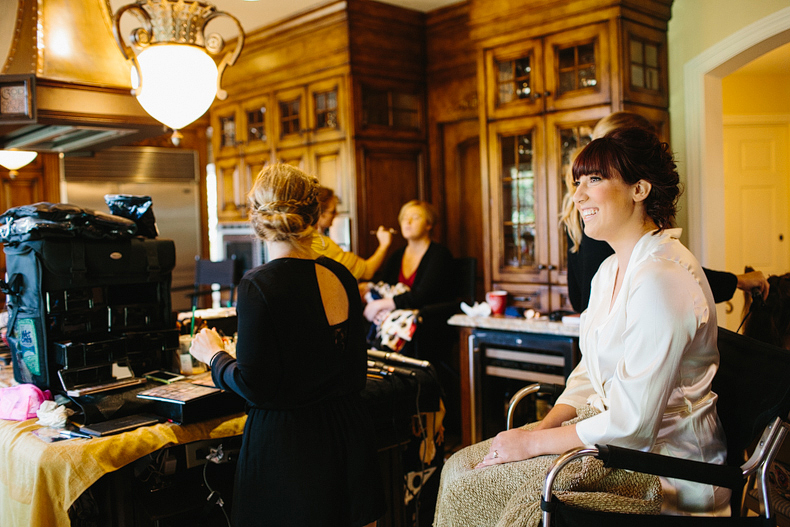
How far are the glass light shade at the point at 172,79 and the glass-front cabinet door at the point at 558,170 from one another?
2187 millimetres

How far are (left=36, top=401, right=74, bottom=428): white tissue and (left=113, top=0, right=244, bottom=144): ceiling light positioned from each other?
3.44ft

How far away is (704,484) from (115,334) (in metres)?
1.89

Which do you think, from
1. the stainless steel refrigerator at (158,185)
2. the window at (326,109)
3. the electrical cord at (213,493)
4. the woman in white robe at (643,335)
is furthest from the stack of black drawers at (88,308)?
the stainless steel refrigerator at (158,185)

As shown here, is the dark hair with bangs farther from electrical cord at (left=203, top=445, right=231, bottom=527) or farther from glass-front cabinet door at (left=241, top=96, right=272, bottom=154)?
glass-front cabinet door at (left=241, top=96, right=272, bottom=154)

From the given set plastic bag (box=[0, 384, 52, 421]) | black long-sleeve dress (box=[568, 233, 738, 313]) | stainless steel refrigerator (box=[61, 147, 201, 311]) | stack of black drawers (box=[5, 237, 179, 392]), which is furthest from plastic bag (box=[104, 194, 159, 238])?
stainless steel refrigerator (box=[61, 147, 201, 311])

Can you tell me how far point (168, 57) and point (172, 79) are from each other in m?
0.08

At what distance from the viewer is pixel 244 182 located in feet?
17.4

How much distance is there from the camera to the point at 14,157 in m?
3.00

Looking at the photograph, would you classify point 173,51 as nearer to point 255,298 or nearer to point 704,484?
point 255,298

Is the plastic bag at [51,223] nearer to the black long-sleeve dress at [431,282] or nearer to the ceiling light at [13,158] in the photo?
the ceiling light at [13,158]

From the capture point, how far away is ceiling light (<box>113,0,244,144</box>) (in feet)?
7.31

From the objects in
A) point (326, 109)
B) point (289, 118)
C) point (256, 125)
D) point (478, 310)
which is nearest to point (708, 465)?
point (478, 310)

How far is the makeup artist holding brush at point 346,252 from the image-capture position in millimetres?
3428

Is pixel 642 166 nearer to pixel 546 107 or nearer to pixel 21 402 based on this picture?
pixel 21 402
